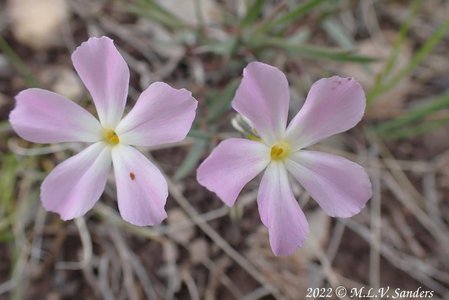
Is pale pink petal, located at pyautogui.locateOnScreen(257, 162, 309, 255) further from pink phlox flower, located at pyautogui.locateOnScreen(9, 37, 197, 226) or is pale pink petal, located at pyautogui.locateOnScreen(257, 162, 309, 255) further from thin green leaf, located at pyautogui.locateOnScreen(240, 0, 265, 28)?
thin green leaf, located at pyautogui.locateOnScreen(240, 0, 265, 28)

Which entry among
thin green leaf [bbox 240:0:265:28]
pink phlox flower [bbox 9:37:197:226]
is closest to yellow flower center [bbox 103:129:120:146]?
pink phlox flower [bbox 9:37:197:226]

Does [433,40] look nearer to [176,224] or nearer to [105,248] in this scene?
[176,224]

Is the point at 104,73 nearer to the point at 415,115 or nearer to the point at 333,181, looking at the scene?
the point at 333,181

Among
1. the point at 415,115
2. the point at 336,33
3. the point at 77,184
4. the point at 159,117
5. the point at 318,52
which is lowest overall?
the point at 77,184

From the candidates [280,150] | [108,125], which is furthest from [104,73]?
[280,150]

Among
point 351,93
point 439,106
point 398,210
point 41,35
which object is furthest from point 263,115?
point 41,35

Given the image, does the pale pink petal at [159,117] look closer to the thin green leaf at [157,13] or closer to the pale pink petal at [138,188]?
the pale pink petal at [138,188]
